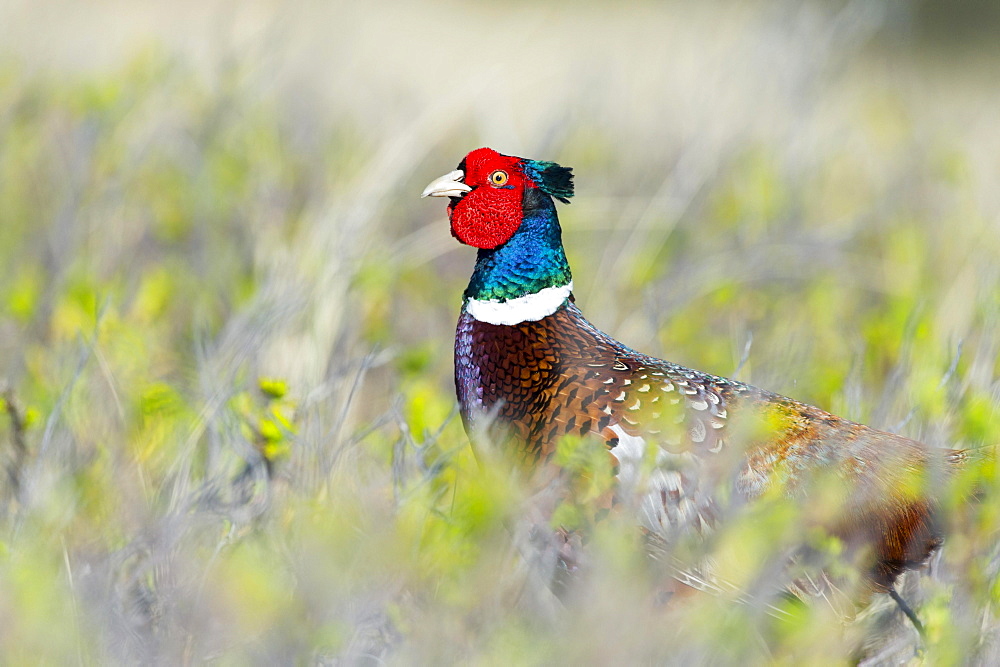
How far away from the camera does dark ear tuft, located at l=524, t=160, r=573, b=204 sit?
253 centimetres

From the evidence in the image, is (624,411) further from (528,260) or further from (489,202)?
(489,202)

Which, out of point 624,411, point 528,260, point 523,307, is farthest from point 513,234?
point 624,411

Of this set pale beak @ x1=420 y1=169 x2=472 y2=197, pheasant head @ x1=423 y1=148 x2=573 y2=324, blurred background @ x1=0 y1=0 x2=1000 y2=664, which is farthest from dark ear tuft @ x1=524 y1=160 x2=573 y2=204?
blurred background @ x1=0 y1=0 x2=1000 y2=664

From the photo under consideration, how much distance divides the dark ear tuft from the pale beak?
0.16 meters

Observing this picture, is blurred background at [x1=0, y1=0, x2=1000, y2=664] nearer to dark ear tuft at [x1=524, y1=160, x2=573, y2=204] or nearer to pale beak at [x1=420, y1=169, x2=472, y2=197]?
pale beak at [x1=420, y1=169, x2=472, y2=197]

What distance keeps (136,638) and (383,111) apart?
4.06 meters

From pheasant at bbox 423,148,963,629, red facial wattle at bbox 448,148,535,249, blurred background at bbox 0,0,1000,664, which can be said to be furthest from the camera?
red facial wattle at bbox 448,148,535,249

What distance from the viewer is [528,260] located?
252cm

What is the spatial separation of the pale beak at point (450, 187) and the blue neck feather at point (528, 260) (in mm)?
168

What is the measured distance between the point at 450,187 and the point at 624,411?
2.32 feet

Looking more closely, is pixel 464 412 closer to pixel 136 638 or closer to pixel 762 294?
pixel 136 638

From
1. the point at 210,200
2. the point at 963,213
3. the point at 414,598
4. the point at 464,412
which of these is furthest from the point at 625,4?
the point at 414,598

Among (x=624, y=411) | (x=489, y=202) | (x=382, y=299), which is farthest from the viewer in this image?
(x=382, y=299)

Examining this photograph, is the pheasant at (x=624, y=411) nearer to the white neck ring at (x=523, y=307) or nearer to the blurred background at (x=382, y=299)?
the white neck ring at (x=523, y=307)
